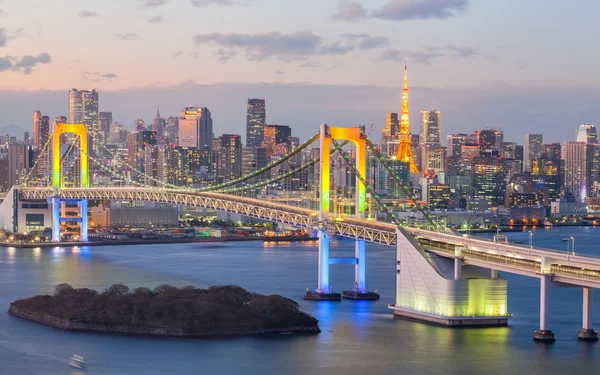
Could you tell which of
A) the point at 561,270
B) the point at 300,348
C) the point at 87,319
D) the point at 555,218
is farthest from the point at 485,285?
the point at 555,218

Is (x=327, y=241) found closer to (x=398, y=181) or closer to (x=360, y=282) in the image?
(x=360, y=282)

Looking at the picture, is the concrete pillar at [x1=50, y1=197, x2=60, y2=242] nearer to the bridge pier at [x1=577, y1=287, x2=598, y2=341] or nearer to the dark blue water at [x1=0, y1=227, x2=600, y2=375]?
the dark blue water at [x1=0, y1=227, x2=600, y2=375]

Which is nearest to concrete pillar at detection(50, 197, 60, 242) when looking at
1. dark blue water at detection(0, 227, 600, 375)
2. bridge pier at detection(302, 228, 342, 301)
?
dark blue water at detection(0, 227, 600, 375)

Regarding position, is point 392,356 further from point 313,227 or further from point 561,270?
point 313,227

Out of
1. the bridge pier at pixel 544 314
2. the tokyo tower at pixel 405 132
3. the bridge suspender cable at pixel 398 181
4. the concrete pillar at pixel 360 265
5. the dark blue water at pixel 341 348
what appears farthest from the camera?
the tokyo tower at pixel 405 132

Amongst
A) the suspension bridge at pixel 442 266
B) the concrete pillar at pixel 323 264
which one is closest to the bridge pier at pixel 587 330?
the suspension bridge at pixel 442 266

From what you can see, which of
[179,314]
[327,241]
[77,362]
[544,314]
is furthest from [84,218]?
[544,314]

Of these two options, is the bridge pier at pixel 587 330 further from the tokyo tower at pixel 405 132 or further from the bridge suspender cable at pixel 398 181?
the tokyo tower at pixel 405 132
